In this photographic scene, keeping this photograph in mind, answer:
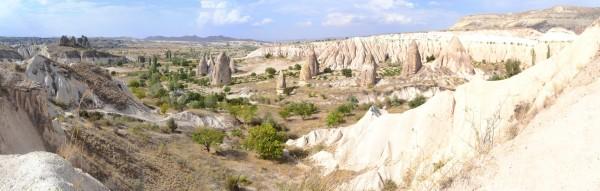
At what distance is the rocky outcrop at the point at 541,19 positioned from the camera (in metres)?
110

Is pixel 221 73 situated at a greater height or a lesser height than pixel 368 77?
lesser

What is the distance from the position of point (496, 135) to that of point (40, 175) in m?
8.12

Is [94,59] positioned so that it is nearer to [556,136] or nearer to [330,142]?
[330,142]

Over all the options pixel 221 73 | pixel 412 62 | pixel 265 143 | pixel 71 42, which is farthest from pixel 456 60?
pixel 71 42

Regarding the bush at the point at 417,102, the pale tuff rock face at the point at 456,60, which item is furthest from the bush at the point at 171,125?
the pale tuff rock face at the point at 456,60

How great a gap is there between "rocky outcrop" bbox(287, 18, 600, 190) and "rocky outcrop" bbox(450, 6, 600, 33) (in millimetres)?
89990

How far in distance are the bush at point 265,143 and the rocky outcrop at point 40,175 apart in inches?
646

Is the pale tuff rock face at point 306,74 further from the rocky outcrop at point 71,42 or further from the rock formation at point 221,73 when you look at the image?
the rocky outcrop at point 71,42

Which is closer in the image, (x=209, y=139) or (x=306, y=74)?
(x=209, y=139)

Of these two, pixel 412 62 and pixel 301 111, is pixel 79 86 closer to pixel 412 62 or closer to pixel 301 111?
pixel 301 111

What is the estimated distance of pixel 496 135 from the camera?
10.5 metres

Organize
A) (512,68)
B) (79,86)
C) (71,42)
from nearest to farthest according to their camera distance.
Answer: (79,86) < (512,68) < (71,42)

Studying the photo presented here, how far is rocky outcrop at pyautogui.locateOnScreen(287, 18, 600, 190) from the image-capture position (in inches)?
266

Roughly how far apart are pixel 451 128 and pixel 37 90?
11.8 m
